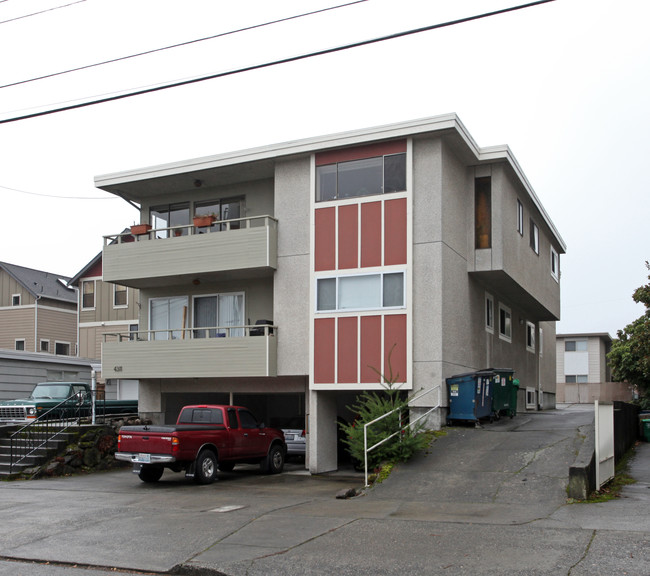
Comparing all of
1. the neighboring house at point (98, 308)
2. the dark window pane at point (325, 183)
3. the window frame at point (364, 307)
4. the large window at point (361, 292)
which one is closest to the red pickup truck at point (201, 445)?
the window frame at point (364, 307)

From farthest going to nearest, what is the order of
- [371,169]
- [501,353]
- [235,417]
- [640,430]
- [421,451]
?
[640,430], [501,353], [371,169], [235,417], [421,451]

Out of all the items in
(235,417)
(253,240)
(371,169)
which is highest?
(371,169)

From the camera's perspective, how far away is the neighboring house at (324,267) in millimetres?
19281

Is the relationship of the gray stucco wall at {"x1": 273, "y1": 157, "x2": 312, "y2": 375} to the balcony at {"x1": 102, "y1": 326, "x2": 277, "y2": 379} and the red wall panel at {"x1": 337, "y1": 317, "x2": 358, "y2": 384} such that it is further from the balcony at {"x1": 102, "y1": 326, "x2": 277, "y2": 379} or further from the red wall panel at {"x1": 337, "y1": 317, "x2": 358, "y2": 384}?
the red wall panel at {"x1": 337, "y1": 317, "x2": 358, "y2": 384}

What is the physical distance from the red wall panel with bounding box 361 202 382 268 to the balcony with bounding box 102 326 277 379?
11.0 ft

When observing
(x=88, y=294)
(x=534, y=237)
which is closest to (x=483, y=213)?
(x=534, y=237)

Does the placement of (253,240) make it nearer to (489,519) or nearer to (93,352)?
(489,519)

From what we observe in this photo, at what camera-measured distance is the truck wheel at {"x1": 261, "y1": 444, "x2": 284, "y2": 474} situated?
63.4 ft

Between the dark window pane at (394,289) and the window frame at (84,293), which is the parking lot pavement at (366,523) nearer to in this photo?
the dark window pane at (394,289)

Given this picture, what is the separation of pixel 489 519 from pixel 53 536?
21.2 ft

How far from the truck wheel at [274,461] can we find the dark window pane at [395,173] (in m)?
7.37

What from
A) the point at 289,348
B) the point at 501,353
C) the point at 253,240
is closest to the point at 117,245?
the point at 253,240

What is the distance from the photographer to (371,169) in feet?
65.9

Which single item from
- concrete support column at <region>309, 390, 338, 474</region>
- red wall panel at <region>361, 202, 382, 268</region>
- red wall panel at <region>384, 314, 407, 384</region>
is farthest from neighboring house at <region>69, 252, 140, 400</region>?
red wall panel at <region>384, 314, 407, 384</region>
